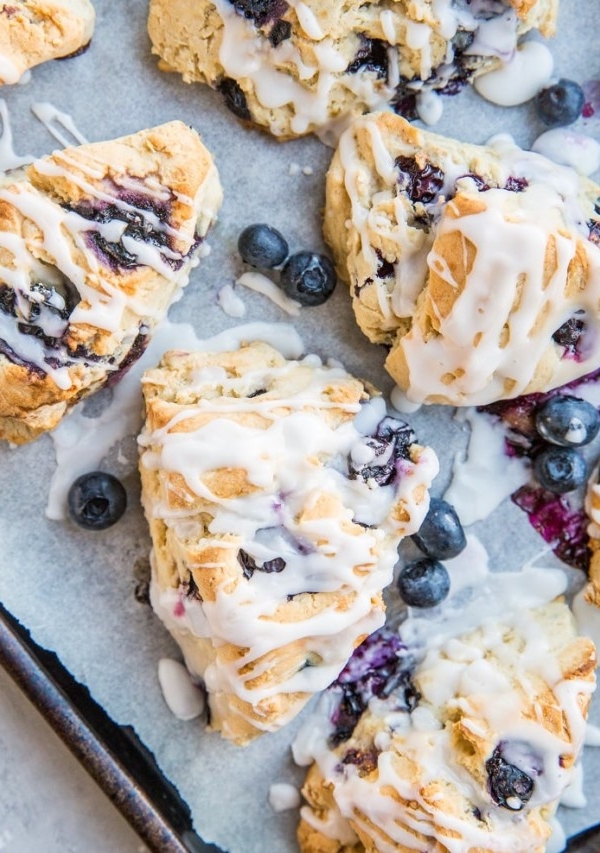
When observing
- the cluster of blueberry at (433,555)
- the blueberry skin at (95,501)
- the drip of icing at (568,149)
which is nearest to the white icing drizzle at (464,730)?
the cluster of blueberry at (433,555)

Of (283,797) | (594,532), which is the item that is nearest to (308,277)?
(594,532)

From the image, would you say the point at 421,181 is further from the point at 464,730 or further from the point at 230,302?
the point at 464,730

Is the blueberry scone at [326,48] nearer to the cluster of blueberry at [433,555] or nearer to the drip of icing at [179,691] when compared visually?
the cluster of blueberry at [433,555]

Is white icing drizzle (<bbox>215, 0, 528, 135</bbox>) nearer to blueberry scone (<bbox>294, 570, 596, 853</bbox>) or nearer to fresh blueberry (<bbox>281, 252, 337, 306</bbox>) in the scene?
fresh blueberry (<bbox>281, 252, 337, 306</bbox>)

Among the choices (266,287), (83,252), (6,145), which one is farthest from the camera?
(266,287)

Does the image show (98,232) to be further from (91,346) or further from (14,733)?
(14,733)

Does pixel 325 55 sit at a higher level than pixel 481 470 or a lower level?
higher

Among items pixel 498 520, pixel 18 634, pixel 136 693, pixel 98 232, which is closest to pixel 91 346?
pixel 98 232

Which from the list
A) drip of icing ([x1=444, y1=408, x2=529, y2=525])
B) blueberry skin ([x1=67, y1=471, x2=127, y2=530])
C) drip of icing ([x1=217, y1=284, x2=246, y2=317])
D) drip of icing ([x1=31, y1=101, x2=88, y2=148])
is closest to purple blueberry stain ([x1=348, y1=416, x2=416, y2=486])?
drip of icing ([x1=444, y1=408, x2=529, y2=525])
